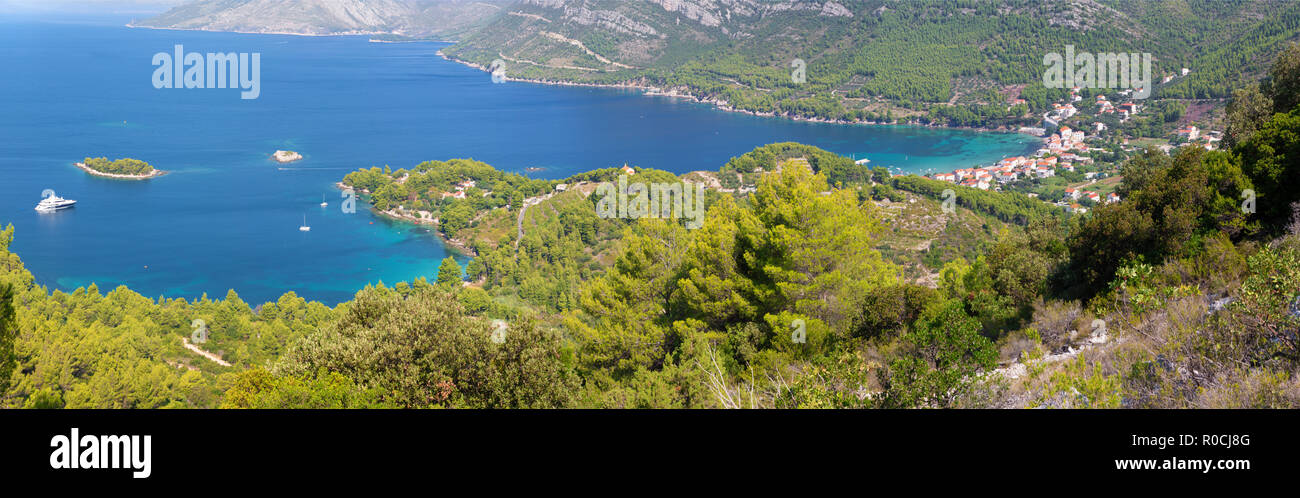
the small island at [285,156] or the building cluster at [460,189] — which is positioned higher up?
the small island at [285,156]

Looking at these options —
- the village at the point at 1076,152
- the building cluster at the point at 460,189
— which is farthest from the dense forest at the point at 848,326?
the building cluster at the point at 460,189

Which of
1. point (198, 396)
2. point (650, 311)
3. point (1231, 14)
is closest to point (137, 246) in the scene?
point (198, 396)

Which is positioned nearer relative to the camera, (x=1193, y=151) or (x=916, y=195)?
(x=1193, y=151)

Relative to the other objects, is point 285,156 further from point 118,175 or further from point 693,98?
point 693,98

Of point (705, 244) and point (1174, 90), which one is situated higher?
point (1174, 90)

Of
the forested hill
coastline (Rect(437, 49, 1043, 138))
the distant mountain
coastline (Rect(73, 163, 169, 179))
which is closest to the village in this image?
the distant mountain

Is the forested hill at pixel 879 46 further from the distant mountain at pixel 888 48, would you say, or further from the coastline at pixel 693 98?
the coastline at pixel 693 98

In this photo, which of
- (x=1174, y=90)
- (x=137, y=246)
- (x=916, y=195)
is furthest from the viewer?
(x=1174, y=90)
